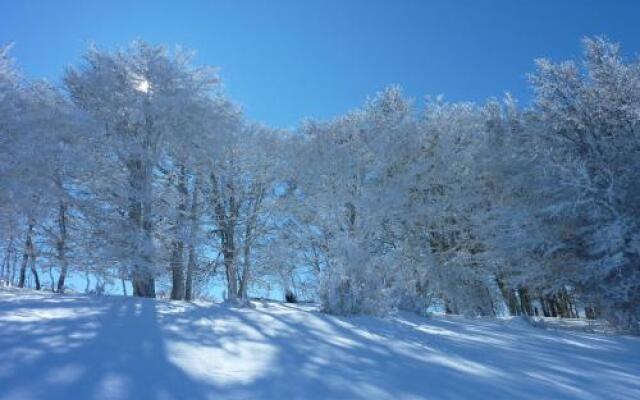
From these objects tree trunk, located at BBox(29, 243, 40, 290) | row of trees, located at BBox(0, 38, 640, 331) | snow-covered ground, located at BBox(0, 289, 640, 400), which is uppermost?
row of trees, located at BBox(0, 38, 640, 331)

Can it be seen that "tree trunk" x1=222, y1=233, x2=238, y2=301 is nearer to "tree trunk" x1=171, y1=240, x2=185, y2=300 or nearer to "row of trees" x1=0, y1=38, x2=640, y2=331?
"row of trees" x1=0, y1=38, x2=640, y2=331

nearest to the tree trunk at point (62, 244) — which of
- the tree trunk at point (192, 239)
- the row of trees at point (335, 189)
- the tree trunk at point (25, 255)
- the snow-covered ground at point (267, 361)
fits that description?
the row of trees at point (335, 189)

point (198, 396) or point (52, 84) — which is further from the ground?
point (52, 84)

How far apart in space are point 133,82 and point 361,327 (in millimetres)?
12559

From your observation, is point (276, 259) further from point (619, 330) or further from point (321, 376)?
point (321, 376)

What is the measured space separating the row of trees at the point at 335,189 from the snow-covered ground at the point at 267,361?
107 inches

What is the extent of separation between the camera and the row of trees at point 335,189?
37.4 ft

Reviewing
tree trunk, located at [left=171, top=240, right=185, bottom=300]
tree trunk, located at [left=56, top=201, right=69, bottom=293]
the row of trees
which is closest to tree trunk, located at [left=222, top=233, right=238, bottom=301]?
the row of trees

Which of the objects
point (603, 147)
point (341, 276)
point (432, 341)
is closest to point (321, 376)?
point (432, 341)

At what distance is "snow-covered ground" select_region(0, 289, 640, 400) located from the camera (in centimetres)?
271

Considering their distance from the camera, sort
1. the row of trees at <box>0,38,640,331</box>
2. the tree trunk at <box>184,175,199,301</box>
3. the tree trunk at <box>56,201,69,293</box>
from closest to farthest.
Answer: the row of trees at <box>0,38,640,331</box> → the tree trunk at <box>56,201,69,293</box> → the tree trunk at <box>184,175,199,301</box>

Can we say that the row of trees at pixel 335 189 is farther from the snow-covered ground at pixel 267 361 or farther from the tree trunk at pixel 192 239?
the snow-covered ground at pixel 267 361

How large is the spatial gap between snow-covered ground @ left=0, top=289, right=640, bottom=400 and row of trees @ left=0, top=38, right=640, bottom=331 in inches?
107

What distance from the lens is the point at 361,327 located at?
586 centimetres
